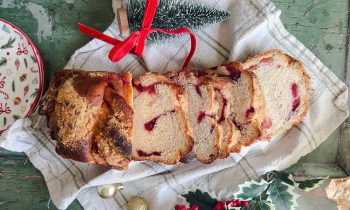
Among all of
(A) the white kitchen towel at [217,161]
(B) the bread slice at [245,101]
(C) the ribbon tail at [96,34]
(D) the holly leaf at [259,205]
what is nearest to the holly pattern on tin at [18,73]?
(A) the white kitchen towel at [217,161]

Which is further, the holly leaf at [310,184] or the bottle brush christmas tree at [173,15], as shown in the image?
the holly leaf at [310,184]

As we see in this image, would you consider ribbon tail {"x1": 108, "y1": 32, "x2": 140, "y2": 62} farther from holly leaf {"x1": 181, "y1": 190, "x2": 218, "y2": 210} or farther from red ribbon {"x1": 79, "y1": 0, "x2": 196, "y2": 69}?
Result: holly leaf {"x1": 181, "y1": 190, "x2": 218, "y2": 210}

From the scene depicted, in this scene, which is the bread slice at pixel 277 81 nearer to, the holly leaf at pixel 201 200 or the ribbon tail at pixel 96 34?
the holly leaf at pixel 201 200

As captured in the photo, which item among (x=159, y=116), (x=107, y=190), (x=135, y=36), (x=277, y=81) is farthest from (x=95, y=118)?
(x=277, y=81)

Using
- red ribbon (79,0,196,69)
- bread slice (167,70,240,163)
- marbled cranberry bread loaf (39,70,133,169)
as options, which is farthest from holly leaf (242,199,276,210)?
red ribbon (79,0,196,69)

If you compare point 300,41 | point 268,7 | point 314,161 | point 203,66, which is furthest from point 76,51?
point 314,161

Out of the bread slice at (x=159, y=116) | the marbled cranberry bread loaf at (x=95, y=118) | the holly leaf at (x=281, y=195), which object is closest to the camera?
the marbled cranberry bread loaf at (x=95, y=118)

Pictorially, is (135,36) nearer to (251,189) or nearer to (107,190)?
(107,190)
